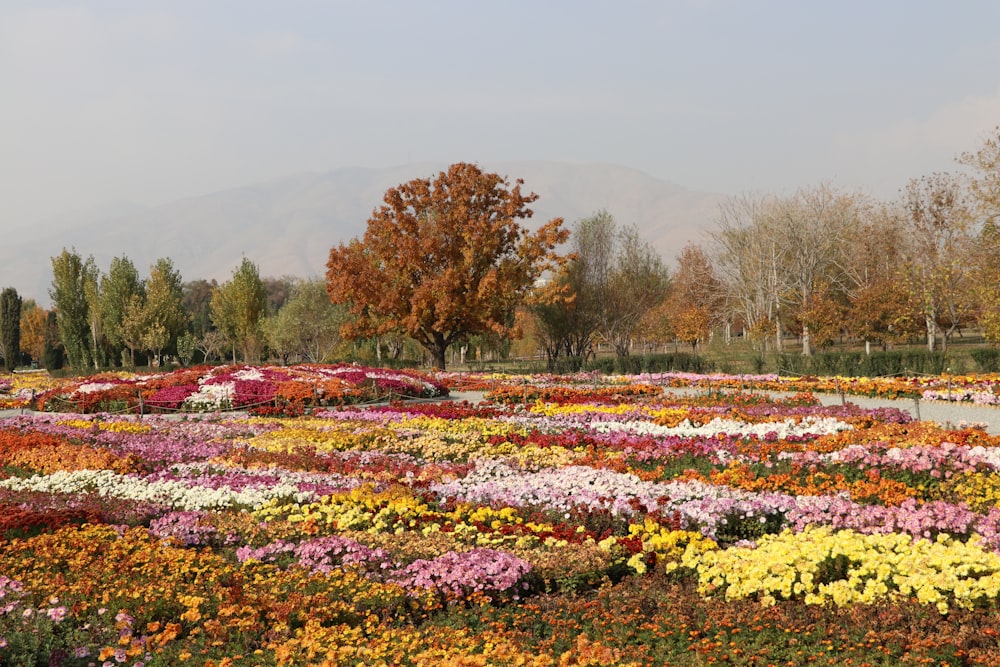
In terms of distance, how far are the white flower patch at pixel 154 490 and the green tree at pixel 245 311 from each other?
36679mm

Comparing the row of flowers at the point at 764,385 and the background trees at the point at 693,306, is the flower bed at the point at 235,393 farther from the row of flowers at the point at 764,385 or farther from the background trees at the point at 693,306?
the background trees at the point at 693,306

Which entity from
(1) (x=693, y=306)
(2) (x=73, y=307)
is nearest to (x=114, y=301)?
(2) (x=73, y=307)

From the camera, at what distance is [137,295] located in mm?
48594

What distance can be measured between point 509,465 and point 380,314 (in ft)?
85.9

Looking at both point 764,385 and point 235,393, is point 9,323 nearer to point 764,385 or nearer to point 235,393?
point 235,393

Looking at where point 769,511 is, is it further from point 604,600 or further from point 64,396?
point 64,396

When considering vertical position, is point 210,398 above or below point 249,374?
below

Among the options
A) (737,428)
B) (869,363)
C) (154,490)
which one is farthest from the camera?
(869,363)

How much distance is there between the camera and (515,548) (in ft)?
23.5

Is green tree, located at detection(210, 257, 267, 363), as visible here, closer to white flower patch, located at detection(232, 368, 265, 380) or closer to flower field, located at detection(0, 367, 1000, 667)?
white flower patch, located at detection(232, 368, 265, 380)

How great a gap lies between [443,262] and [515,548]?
29188 millimetres

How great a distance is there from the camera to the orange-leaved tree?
3431cm

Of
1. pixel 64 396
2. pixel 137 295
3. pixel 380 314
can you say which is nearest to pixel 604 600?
pixel 64 396

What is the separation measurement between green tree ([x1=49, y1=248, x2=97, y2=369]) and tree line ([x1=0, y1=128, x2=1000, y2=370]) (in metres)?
0.10
